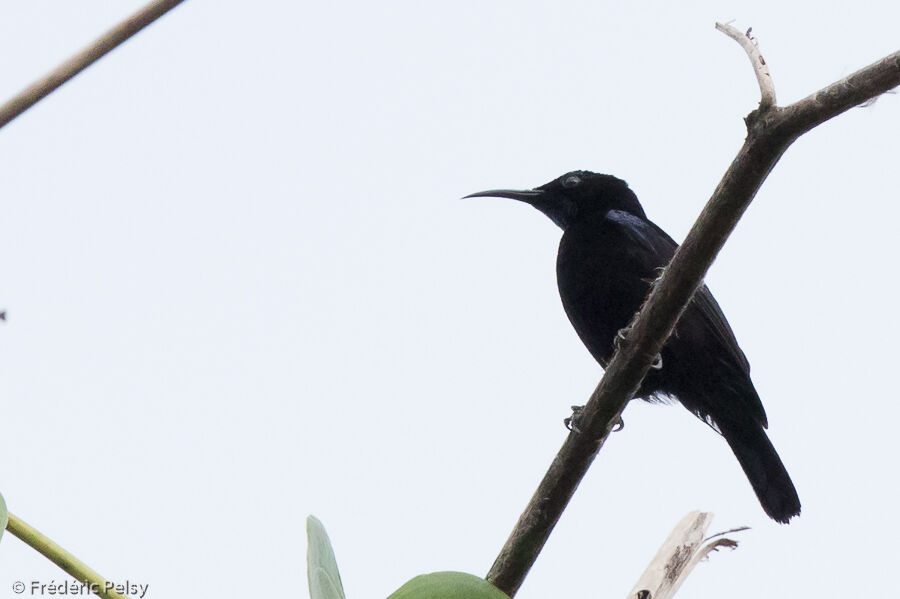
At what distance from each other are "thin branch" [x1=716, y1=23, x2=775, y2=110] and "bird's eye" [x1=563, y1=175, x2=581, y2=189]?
10.5 feet

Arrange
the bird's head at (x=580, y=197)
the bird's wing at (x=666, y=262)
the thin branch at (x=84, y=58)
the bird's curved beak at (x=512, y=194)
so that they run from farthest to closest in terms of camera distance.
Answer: the bird's curved beak at (x=512, y=194), the bird's head at (x=580, y=197), the bird's wing at (x=666, y=262), the thin branch at (x=84, y=58)

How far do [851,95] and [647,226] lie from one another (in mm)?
3244

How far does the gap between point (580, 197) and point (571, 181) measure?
0.17 meters

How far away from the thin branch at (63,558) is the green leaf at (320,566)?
0.26 metres

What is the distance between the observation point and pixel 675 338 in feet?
15.1

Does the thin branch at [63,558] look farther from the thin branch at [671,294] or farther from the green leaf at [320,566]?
the thin branch at [671,294]

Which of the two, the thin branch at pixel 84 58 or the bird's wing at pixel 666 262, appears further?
the bird's wing at pixel 666 262

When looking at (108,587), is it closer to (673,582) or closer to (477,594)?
(477,594)

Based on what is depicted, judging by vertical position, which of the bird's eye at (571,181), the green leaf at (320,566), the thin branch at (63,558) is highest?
the bird's eye at (571,181)

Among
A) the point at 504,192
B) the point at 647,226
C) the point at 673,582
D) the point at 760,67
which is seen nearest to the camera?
the point at 760,67

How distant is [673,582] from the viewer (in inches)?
95.0

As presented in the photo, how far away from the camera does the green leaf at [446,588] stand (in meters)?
1.39

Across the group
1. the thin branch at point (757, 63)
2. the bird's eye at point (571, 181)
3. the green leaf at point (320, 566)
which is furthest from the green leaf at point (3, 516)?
the bird's eye at point (571, 181)

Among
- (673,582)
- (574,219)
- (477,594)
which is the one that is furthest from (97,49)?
(574,219)
